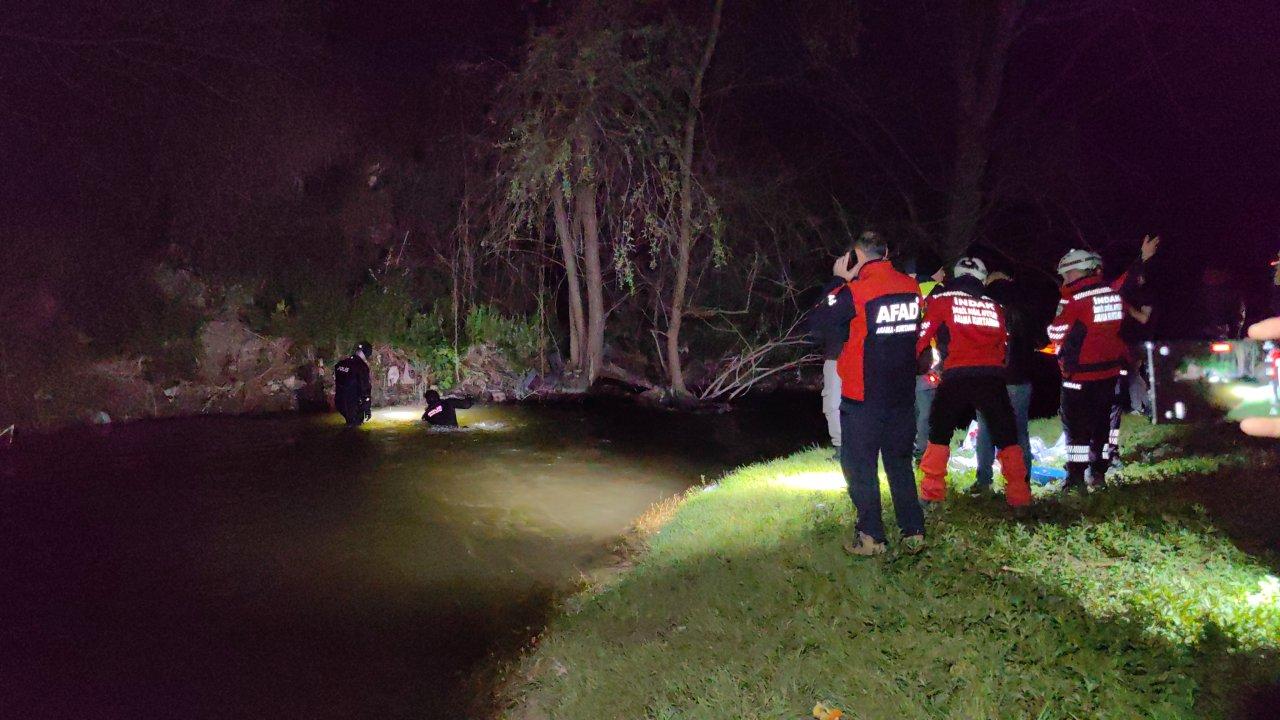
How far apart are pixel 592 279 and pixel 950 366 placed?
1412cm

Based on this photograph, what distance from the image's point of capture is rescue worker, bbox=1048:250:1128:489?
6.09m

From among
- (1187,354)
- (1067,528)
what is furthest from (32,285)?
(1187,354)

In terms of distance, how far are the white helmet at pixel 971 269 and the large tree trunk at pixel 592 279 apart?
39.8 feet

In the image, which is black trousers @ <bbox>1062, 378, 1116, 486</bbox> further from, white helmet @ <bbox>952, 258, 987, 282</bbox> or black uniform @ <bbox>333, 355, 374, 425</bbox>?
black uniform @ <bbox>333, 355, 374, 425</bbox>

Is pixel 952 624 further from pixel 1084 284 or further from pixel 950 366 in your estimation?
pixel 1084 284

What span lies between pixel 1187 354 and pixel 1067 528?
4205mm

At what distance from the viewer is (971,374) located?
17.9ft

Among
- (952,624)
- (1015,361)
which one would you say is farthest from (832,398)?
(952,624)

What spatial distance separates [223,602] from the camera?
5562 millimetres

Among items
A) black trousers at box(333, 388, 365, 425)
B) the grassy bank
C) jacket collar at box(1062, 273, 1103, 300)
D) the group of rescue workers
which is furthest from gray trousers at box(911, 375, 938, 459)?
black trousers at box(333, 388, 365, 425)

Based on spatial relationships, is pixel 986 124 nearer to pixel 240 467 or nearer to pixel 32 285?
pixel 240 467

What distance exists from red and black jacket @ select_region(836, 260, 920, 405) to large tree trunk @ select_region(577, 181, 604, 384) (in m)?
12.9

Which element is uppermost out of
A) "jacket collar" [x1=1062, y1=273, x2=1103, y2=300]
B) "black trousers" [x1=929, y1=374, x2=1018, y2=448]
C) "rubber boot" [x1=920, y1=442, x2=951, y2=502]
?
"jacket collar" [x1=1062, y1=273, x2=1103, y2=300]

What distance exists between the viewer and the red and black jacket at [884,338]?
470 cm
